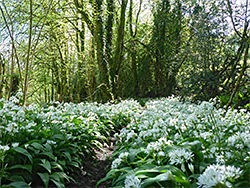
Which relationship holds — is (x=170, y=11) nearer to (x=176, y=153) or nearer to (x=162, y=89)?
(x=162, y=89)

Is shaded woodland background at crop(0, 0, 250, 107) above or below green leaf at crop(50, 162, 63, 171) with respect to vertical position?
above

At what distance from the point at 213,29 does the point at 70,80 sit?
7.94 m

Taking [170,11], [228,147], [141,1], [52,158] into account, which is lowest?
[52,158]

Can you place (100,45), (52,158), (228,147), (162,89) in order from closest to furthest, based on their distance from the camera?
(228,147)
(52,158)
(100,45)
(162,89)

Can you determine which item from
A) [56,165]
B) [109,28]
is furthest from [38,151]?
[109,28]

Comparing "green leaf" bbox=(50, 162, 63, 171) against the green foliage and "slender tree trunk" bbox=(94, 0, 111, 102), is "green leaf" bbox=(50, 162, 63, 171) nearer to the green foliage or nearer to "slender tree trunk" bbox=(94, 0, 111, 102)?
the green foliage

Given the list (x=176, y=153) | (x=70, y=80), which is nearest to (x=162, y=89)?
(x=70, y=80)

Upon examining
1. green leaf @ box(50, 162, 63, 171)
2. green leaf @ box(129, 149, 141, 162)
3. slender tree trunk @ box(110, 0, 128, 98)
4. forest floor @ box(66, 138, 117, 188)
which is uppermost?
slender tree trunk @ box(110, 0, 128, 98)

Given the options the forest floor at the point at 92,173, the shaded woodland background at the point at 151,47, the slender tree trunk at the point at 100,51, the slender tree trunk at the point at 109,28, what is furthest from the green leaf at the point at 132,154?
the slender tree trunk at the point at 109,28

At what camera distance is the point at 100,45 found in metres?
9.25

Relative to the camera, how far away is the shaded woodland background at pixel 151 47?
6.34 metres

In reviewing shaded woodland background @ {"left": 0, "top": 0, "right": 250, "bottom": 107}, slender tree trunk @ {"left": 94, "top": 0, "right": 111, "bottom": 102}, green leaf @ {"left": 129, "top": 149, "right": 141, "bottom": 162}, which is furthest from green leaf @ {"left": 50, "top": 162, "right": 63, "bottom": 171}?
slender tree trunk @ {"left": 94, "top": 0, "right": 111, "bottom": 102}

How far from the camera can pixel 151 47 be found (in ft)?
46.8

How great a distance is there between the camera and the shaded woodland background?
20.8 ft
